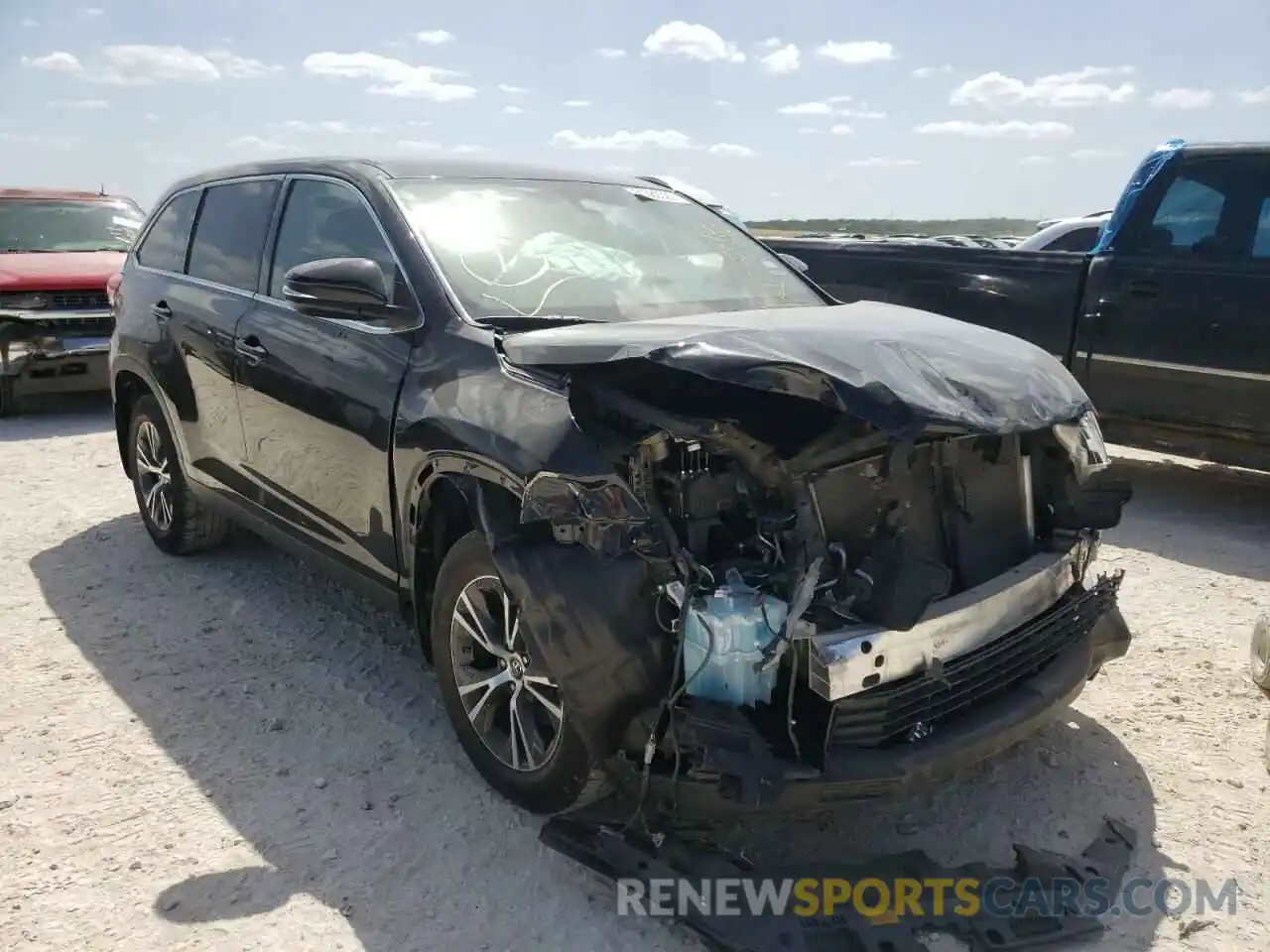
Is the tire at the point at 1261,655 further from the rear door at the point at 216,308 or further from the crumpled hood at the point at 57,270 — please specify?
the crumpled hood at the point at 57,270

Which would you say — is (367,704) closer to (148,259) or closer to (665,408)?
Answer: (665,408)

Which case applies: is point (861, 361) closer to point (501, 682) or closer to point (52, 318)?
point (501, 682)

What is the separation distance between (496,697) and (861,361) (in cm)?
144

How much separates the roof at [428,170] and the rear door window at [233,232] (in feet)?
0.37

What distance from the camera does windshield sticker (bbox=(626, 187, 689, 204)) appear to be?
4465 mm

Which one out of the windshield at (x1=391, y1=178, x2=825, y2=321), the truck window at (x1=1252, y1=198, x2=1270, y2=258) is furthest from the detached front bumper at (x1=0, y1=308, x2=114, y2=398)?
the truck window at (x1=1252, y1=198, x2=1270, y2=258)

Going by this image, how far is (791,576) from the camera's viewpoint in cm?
265

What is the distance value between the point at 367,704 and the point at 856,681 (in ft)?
6.67

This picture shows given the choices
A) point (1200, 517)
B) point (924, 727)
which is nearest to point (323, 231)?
point (924, 727)

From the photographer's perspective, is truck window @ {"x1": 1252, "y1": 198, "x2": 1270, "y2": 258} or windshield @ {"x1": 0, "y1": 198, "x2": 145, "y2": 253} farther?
windshield @ {"x1": 0, "y1": 198, "x2": 145, "y2": 253}

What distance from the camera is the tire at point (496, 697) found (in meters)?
2.92

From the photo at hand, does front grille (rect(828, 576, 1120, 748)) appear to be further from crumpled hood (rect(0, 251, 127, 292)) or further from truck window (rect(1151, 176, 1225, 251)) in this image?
crumpled hood (rect(0, 251, 127, 292))

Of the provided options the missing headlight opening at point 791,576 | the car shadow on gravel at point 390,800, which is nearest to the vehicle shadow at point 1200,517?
the car shadow on gravel at point 390,800

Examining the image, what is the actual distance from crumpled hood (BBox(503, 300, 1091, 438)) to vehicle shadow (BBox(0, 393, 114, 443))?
22.6ft
